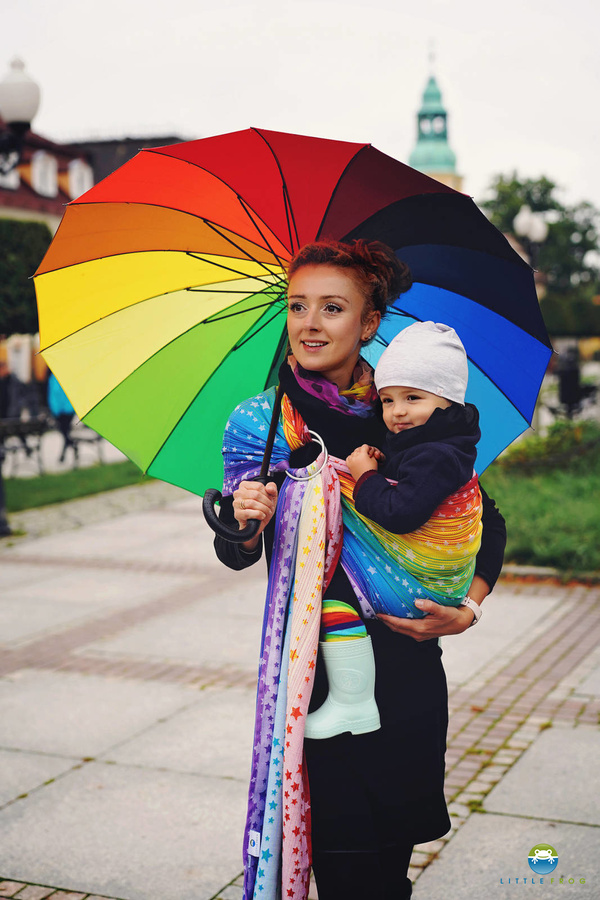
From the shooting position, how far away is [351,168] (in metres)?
2.52

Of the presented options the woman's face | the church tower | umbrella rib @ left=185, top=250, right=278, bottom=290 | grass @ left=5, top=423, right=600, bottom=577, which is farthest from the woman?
the church tower

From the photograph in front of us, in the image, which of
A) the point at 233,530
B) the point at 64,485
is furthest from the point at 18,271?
the point at 233,530

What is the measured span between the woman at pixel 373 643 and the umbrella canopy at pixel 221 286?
5.9 inches

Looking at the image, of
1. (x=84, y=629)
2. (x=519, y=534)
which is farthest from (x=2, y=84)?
(x=519, y=534)

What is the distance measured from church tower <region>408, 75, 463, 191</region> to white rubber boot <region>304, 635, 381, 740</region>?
6213 centimetres

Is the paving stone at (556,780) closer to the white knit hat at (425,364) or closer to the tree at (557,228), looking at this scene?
the white knit hat at (425,364)

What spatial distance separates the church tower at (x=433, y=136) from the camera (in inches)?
2445

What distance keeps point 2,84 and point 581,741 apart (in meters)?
8.25

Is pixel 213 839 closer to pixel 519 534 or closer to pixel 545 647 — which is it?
pixel 545 647

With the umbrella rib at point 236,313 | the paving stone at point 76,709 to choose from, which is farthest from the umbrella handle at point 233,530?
the paving stone at point 76,709

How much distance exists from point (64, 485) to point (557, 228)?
67373 millimetres

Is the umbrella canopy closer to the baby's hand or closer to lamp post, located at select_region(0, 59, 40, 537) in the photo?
the baby's hand

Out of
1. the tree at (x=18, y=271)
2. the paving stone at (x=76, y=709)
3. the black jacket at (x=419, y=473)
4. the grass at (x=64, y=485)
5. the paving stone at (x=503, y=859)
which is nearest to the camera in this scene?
the black jacket at (x=419, y=473)

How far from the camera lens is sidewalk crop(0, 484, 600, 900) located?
390 centimetres
